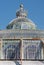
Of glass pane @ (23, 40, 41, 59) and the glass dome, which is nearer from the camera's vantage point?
glass pane @ (23, 40, 41, 59)

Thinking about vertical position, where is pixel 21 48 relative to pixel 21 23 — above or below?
below

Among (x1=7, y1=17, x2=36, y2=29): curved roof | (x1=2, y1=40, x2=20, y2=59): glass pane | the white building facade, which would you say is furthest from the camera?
(x1=7, y1=17, x2=36, y2=29): curved roof

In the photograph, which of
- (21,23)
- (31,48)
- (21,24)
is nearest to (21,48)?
(31,48)

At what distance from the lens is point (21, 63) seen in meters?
23.9

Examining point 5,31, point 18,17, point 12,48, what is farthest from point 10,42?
point 18,17

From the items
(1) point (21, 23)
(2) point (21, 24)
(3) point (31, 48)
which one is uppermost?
(1) point (21, 23)

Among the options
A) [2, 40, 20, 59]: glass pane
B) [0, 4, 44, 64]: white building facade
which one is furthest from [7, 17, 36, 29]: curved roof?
[2, 40, 20, 59]: glass pane

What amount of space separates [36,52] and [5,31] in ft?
14.6

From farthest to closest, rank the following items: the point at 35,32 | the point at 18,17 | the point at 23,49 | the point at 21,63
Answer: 1. the point at 18,17
2. the point at 35,32
3. the point at 23,49
4. the point at 21,63

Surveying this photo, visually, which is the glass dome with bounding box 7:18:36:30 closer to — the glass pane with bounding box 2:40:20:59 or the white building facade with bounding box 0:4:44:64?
the white building facade with bounding box 0:4:44:64

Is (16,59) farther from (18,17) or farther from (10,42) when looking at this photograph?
(18,17)

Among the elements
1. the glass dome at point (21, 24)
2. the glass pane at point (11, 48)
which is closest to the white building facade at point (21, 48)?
the glass pane at point (11, 48)

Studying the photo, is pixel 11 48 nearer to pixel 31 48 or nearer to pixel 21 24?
pixel 31 48

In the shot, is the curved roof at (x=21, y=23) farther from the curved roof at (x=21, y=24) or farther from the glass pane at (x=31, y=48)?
the glass pane at (x=31, y=48)
